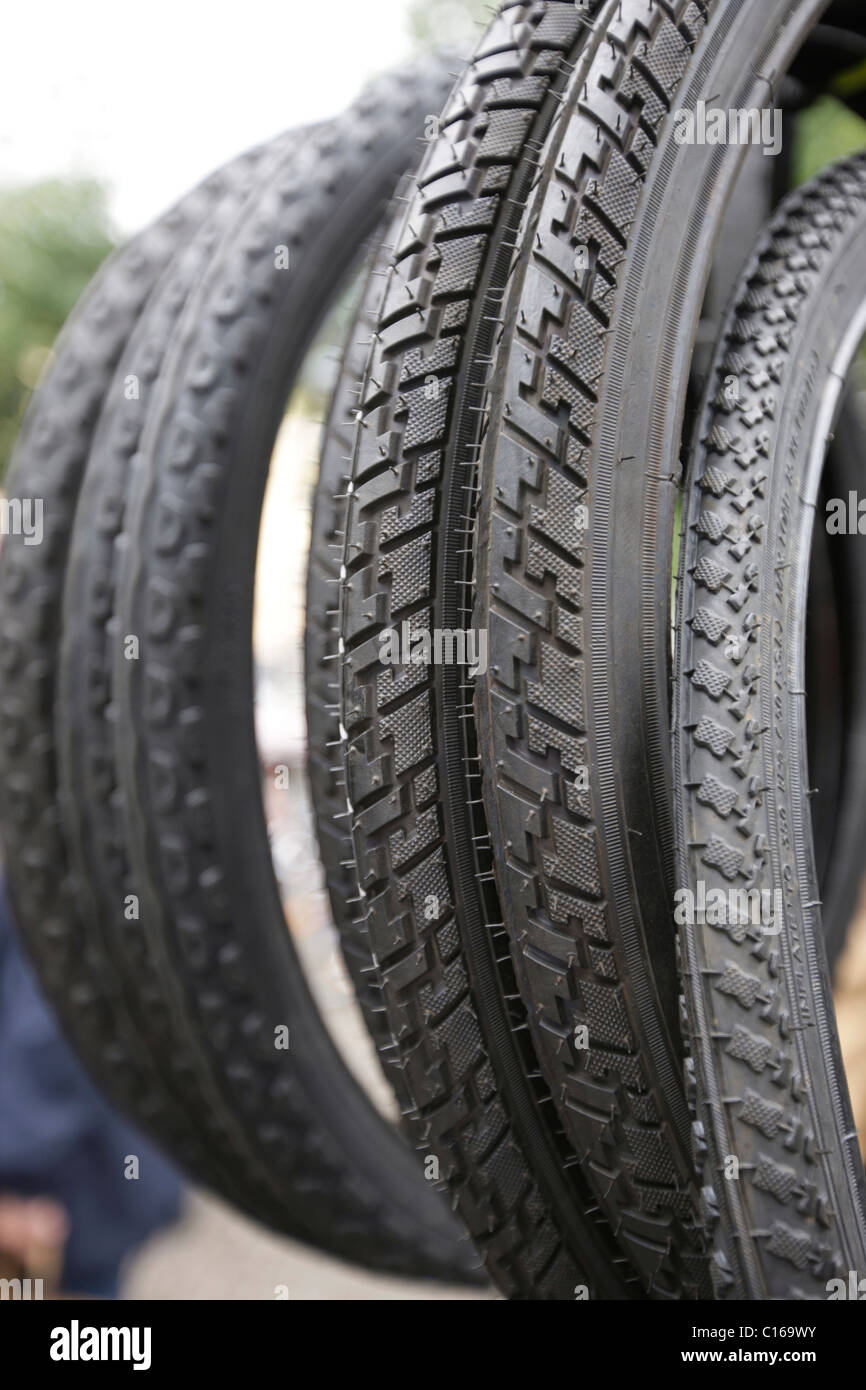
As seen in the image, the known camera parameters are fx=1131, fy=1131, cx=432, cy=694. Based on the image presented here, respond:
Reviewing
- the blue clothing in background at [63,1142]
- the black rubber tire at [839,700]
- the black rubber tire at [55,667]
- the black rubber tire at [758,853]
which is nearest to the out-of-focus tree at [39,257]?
the blue clothing in background at [63,1142]

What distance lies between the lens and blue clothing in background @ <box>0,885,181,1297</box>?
2490mm

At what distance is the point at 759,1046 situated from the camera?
2.87 ft

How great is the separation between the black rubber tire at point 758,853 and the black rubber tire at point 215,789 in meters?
0.71

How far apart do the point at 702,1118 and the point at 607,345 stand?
0.62 m

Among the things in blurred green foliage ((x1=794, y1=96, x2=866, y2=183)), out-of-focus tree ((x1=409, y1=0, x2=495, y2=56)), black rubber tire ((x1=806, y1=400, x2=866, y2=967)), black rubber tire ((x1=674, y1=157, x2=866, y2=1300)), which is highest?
out-of-focus tree ((x1=409, y1=0, x2=495, y2=56))

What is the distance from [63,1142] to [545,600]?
2.15 meters

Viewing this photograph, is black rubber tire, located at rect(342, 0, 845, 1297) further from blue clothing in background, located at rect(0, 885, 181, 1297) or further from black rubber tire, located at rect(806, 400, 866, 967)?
blue clothing in background, located at rect(0, 885, 181, 1297)

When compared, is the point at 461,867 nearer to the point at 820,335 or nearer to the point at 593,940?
the point at 593,940

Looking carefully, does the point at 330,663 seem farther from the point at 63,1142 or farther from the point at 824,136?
the point at 824,136

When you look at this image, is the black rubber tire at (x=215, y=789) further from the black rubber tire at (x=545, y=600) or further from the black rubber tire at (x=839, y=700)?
the black rubber tire at (x=839, y=700)

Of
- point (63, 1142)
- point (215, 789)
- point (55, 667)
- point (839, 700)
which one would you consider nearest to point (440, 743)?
point (215, 789)

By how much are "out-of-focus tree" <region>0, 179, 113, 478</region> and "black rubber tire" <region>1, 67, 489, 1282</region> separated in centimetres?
1025

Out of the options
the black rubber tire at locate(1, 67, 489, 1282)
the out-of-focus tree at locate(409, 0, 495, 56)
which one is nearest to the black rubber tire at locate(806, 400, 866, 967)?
the black rubber tire at locate(1, 67, 489, 1282)

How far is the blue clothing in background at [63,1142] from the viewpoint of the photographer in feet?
8.17
